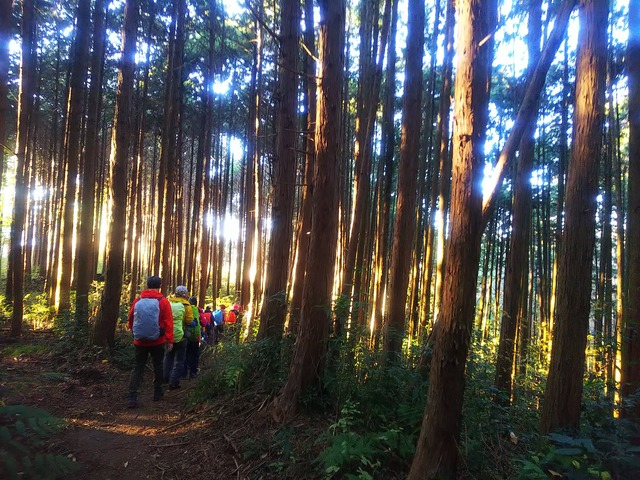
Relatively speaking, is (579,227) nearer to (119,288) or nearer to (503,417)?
(503,417)

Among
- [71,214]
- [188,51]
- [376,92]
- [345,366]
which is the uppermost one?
[188,51]

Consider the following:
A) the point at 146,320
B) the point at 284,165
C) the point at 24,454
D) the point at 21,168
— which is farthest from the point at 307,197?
the point at 21,168

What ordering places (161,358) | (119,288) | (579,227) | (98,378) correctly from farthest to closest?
1. (119,288)
2. (98,378)
3. (161,358)
4. (579,227)

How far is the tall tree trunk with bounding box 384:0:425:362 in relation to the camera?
623 cm

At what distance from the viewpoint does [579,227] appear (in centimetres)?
424

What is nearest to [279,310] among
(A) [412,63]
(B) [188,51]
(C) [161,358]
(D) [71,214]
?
(C) [161,358]

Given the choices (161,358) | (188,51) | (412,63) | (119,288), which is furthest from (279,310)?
(188,51)

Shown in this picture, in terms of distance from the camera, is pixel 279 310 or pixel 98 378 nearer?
pixel 279 310

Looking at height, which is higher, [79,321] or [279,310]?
[279,310]

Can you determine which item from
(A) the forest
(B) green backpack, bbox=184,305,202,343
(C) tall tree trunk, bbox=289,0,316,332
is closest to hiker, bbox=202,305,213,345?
(A) the forest

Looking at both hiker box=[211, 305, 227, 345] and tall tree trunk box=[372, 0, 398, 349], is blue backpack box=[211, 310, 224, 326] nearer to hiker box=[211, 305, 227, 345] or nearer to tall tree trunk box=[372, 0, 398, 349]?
hiker box=[211, 305, 227, 345]

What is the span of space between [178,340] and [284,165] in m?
3.69

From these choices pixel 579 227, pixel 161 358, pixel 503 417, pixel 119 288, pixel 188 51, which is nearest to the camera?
pixel 579 227

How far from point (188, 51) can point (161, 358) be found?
1424 cm
